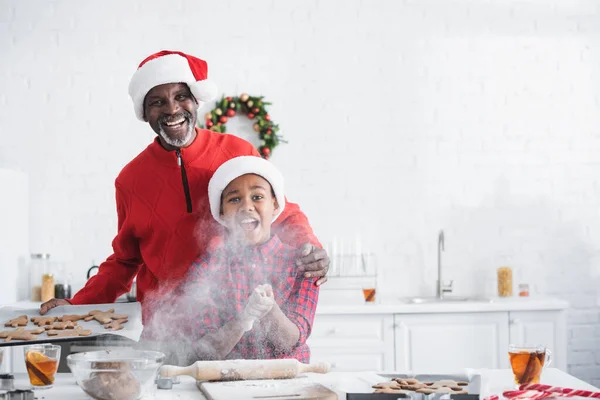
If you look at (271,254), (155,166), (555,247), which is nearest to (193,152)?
(155,166)

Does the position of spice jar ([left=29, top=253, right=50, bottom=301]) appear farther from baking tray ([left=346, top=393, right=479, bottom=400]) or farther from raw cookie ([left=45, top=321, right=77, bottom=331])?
baking tray ([left=346, top=393, right=479, bottom=400])

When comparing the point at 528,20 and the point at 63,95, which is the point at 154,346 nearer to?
the point at 63,95

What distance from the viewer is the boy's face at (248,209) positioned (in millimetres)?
2369

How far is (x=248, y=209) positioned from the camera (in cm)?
240

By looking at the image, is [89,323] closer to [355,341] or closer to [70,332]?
[70,332]

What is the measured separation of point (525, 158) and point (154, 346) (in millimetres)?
3193

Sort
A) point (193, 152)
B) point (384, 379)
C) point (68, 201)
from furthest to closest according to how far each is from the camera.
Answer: point (68, 201) < point (193, 152) < point (384, 379)

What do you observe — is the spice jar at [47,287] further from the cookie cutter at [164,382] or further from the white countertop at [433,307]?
the cookie cutter at [164,382]

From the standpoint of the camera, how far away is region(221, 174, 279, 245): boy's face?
7.77 ft

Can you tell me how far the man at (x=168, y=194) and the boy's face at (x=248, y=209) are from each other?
0.13 m

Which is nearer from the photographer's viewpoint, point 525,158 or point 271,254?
point 271,254

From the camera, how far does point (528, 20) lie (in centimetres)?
486

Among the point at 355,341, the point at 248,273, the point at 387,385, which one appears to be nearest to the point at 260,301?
the point at 387,385

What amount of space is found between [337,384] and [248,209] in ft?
2.35
